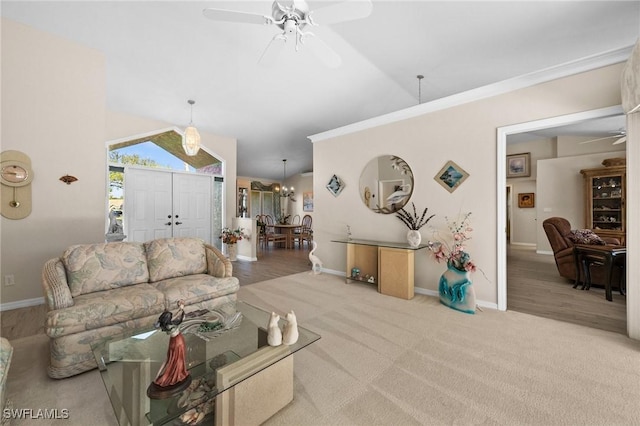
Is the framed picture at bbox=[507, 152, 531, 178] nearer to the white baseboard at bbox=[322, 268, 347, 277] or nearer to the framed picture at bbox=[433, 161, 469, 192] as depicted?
the framed picture at bbox=[433, 161, 469, 192]

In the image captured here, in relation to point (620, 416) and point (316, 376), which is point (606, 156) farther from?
point (316, 376)

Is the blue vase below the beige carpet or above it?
above

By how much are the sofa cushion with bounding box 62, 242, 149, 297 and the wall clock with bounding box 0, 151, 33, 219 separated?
161 cm

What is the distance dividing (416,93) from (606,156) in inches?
222

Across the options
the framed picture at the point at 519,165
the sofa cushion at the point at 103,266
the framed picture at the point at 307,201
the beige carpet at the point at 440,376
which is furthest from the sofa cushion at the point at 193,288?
the framed picture at the point at 519,165

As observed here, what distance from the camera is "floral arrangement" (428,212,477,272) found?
312 centimetres

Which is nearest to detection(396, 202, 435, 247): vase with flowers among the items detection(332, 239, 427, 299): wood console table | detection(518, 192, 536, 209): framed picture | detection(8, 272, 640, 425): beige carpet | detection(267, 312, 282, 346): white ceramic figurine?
detection(332, 239, 427, 299): wood console table

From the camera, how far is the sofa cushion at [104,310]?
5.97 feet

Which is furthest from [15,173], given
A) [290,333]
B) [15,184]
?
[290,333]

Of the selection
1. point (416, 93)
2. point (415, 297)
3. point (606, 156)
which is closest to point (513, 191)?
point (606, 156)

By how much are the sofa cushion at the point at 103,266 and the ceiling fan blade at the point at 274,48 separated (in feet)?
A: 7.71

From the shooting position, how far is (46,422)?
1463mm

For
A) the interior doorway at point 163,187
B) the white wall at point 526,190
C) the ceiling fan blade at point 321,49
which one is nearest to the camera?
the ceiling fan blade at point 321,49

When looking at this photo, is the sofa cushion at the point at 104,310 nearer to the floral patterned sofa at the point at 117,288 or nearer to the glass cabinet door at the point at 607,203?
the floral patterned sofa at the point at 117,288
